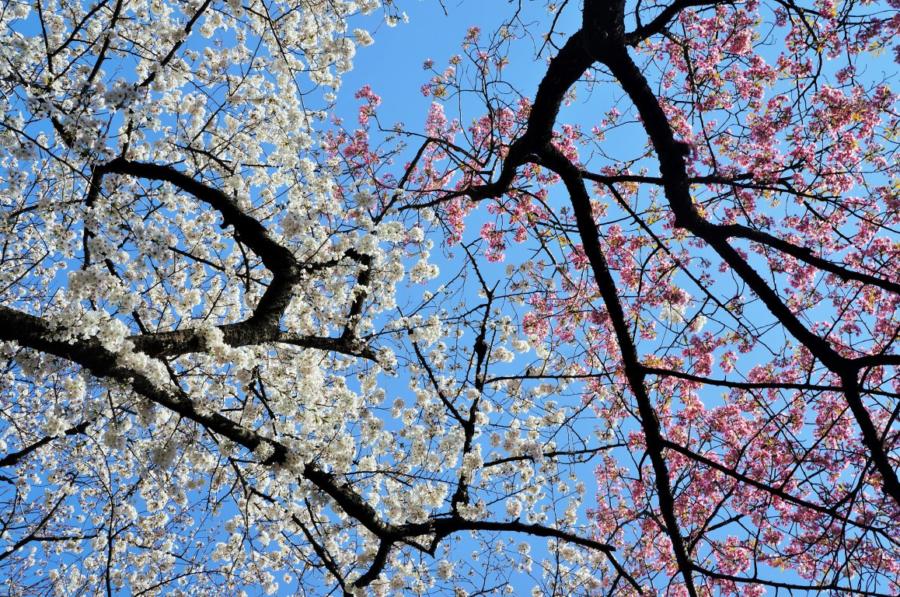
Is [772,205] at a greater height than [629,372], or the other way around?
[772,205]

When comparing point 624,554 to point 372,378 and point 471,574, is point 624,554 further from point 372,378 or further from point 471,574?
point 372,378

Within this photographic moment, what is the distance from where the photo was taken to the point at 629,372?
4.75 metres

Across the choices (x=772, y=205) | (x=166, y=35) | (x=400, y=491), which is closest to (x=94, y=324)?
(x=166, y=35)

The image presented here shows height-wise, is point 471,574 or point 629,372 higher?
point 629,372

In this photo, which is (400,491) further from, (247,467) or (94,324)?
(94,324)

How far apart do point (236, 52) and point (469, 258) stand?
12.7ft

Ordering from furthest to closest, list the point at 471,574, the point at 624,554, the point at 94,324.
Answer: the point at 624,554
the point at 471,574
the point at 94,324

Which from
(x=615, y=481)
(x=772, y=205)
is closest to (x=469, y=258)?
(x=772, y=205)

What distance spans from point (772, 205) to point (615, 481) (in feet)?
14.4


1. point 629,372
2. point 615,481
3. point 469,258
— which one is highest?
point 469,258

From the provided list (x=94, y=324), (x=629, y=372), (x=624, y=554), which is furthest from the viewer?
(x=624, y=554)

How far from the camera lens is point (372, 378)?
745 centimetres

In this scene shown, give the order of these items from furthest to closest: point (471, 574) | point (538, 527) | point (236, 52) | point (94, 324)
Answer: point (236, 52) < point (471, 574) < point (538, 527) < point (94, 324)

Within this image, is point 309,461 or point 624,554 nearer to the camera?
point 309,461
